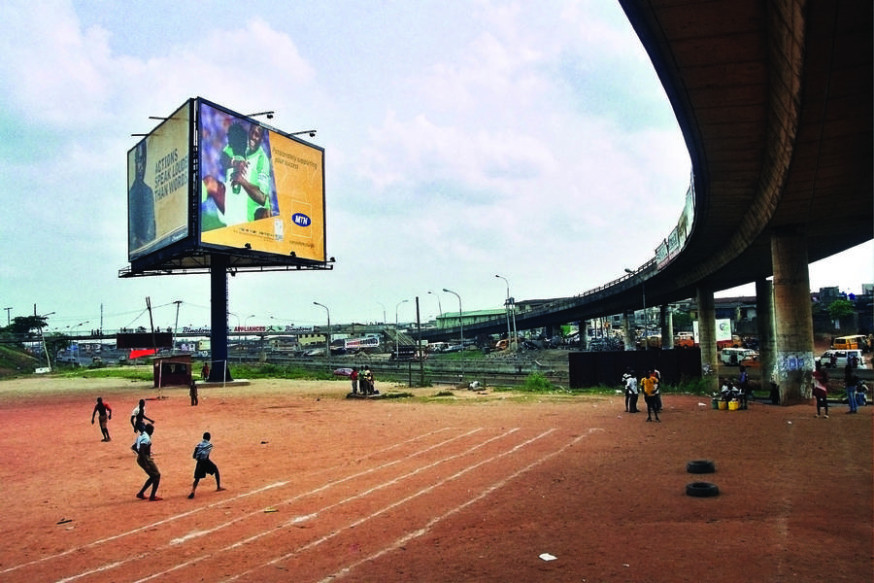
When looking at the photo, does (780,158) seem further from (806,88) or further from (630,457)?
(630,457)

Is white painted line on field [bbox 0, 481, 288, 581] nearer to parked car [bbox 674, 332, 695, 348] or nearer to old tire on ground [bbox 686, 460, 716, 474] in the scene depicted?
old tire on ground [bbox 686, 460, 716, 474]

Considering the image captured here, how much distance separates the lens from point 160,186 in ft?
178

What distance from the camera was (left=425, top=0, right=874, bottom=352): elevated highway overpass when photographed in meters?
10.9

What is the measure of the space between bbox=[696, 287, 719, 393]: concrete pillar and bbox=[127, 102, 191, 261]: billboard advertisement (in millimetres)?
42036

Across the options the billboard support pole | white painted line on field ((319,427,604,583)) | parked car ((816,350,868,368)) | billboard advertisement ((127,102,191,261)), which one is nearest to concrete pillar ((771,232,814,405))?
white painted line on field ((319,427,604,583))

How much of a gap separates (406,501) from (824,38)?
11.9 meters

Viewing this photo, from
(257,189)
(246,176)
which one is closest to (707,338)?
(257,189)

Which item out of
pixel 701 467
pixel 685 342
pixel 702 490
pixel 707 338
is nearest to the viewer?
pixel 702 490

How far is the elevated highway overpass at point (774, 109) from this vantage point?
1090 cm

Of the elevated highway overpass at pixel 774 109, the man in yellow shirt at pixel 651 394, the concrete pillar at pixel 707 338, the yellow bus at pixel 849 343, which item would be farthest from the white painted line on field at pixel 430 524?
the yellow bus at pixel 849 343

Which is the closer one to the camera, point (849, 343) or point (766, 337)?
point (766, 337)

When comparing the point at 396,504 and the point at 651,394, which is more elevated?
the point at 651,394

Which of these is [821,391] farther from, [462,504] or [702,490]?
[462,504]

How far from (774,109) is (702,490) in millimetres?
9395
